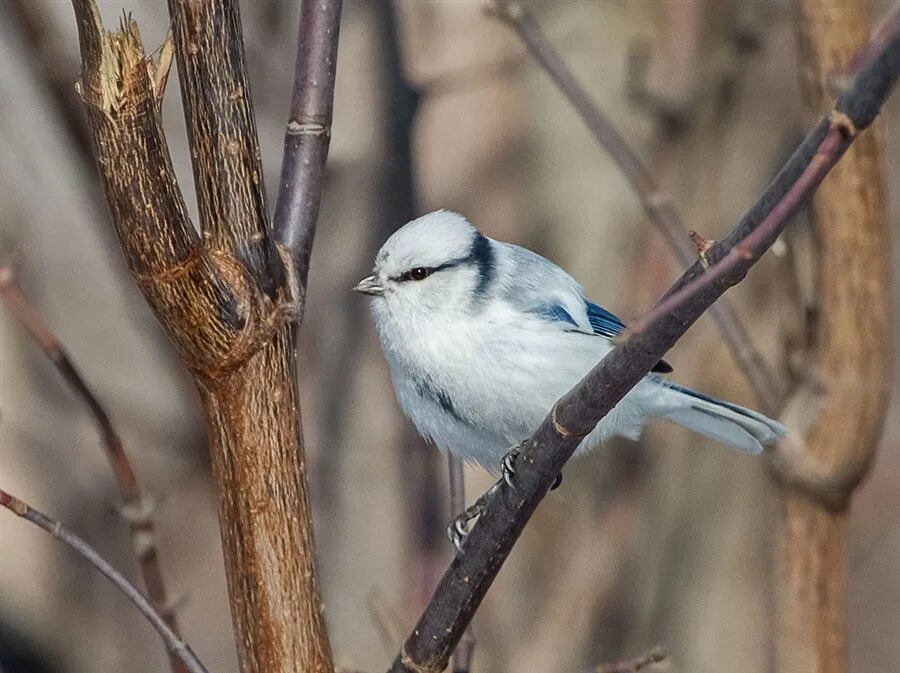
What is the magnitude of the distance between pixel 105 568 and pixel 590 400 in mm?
526

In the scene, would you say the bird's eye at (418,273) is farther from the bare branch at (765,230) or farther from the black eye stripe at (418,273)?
the bare branch at (765,230)

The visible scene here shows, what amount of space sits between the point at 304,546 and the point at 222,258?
0.31 m

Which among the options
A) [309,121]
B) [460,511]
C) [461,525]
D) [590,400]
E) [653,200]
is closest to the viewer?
[590,400]

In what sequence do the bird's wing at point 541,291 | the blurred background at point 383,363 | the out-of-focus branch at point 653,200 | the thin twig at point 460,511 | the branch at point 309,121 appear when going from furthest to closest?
the blurred background at point 383,363 → the out-of-focus branch at point 653,200 → the bird's wing at point 541,291 → the thin twig at point 460,511 → the branch at point 309,121

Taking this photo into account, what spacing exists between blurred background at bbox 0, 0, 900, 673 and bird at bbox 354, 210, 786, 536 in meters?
1.03

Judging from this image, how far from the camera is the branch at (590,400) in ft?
2.20

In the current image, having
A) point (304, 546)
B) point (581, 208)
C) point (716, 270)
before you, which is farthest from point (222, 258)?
point (581, 208)

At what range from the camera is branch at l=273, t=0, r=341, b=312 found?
1257 millimetres

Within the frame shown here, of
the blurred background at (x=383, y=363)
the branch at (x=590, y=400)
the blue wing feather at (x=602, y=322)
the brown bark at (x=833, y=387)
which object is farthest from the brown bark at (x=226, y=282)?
the blurred background at (x=383, y=363)

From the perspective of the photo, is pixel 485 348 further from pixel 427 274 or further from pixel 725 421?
pixel 725 421

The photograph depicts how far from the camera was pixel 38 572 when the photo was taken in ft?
8.63

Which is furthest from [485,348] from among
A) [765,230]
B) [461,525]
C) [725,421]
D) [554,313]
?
[765,230]

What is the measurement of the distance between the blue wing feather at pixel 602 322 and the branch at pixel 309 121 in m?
0.66

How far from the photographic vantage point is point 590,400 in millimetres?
947
